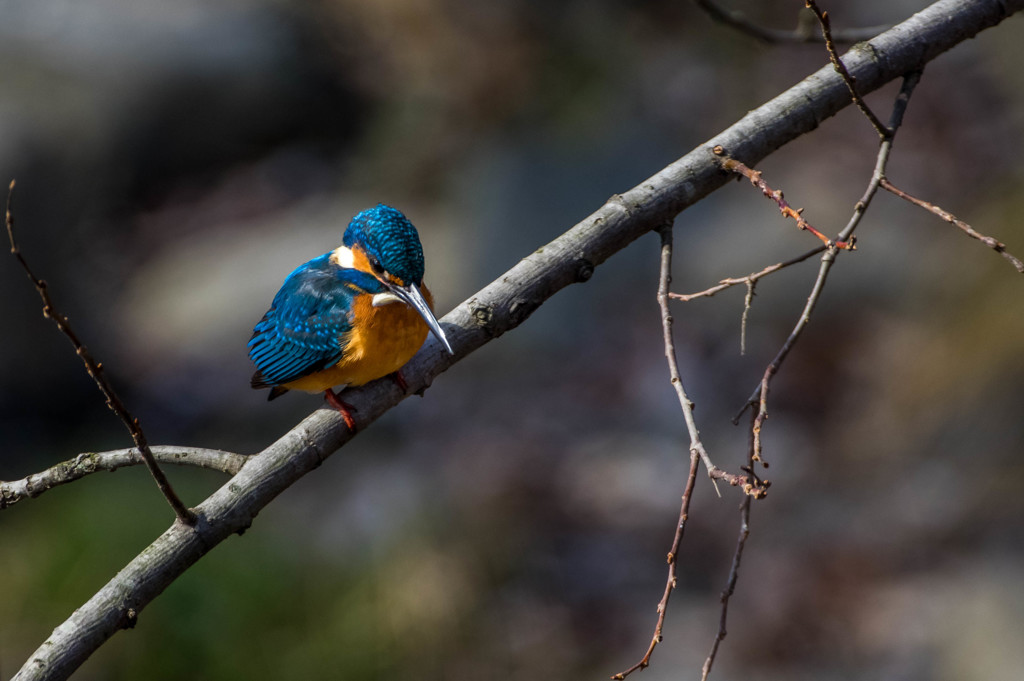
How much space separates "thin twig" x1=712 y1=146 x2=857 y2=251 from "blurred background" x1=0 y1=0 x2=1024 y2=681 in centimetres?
289

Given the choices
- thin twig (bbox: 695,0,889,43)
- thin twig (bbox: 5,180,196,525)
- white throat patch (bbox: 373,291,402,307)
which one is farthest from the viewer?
thin twig (bbox: 695,0,889,43)

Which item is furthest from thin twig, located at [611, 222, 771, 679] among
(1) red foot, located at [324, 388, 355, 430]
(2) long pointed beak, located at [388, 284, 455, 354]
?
(1) red foot, located at [324, 388, 355, 430]

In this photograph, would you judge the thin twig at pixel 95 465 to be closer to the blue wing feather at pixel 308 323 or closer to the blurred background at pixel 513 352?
the blue wing feather at pixel 308 323

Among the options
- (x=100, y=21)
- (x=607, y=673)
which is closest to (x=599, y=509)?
(x=607, y=673)

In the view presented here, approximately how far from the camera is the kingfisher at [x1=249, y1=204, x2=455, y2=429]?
7.55ft

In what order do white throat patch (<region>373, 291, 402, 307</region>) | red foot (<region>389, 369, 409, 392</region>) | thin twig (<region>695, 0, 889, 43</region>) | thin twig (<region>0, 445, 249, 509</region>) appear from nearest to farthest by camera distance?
thin twig (<region>0, 445, 249, 509</region>)
red foot (<region>389, 369, 409, 392</region>)
white throat patch (<region>373, 291, 402, 307</region>)
thin twig (<region>695, 0, 889, 43</region>)

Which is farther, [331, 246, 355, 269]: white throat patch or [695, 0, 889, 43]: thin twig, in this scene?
[695, 0, 889, 43]: thin twig

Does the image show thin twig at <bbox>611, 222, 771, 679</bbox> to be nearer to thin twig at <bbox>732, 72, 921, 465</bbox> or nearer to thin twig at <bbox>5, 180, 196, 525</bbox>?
thin twig at <bbox>732, 72, 921, 465</bbox>

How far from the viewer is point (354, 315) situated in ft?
8.02

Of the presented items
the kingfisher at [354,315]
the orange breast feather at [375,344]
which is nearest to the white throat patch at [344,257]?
the kingfisher at [354,315]

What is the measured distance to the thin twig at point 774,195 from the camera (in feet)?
5.47

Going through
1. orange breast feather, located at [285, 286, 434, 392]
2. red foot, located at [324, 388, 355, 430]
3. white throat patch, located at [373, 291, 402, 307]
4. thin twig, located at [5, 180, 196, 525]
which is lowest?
thin twig, located at [5, 180, 196, 525]

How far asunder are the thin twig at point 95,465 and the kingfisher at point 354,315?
30 centimetres

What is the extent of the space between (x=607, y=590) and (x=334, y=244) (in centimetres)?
317
